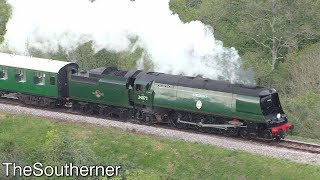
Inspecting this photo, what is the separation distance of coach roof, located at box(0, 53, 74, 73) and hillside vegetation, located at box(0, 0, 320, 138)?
516 centimetres

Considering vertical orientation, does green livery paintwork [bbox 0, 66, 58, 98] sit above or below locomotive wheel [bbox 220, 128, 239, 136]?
above

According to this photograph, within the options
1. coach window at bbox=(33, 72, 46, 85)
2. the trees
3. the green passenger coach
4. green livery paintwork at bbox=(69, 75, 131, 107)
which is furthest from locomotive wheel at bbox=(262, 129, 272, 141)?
the trees

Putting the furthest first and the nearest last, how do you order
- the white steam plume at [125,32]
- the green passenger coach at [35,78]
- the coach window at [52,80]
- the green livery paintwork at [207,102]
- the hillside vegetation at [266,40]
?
the hillside vegetation at [266,40] < the green passenger coach at [35,78] < the coach window at [52,80] < the white steam plume at [125,32] < the green livery paintwork at [207,102]

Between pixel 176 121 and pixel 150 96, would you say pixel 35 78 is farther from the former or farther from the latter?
pixel 176 121

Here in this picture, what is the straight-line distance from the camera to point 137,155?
87.3ft

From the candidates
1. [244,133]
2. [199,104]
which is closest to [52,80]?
[199,104]

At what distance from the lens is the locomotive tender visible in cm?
2712

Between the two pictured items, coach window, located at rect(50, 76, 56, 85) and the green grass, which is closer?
the green grass

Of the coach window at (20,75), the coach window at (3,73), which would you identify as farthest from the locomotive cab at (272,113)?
the coach window at (3,73)

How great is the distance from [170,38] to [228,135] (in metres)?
6.28

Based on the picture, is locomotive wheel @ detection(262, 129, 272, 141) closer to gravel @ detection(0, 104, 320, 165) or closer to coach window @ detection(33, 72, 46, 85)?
gravel @ detection(0, 104, 320, 165)

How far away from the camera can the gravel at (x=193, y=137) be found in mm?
25672

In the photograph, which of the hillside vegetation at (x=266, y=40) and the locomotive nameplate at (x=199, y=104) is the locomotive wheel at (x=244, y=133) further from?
the hillside vegetation at (x=266, y=40)

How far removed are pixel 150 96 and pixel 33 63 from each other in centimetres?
750
